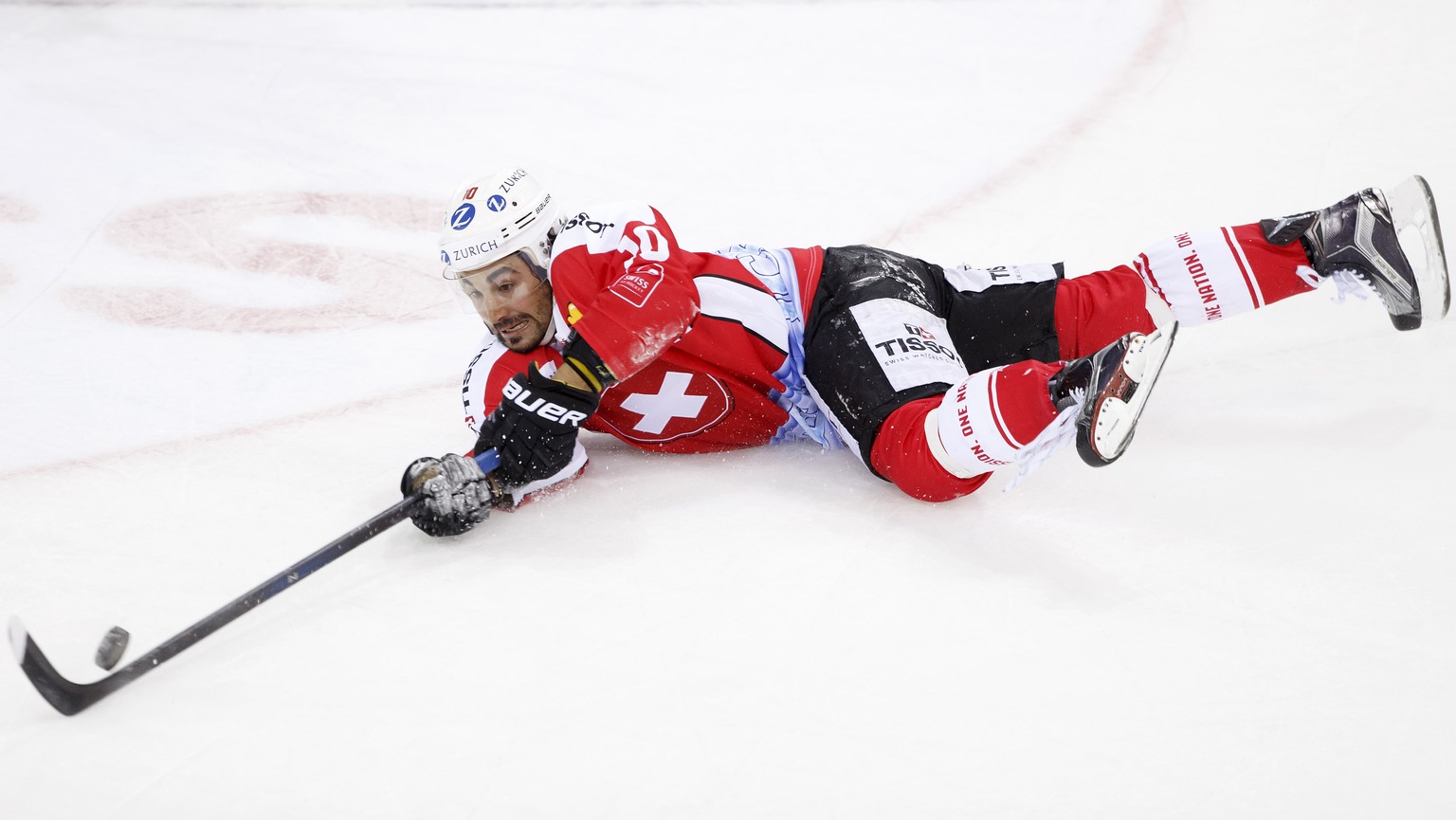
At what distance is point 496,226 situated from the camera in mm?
2582

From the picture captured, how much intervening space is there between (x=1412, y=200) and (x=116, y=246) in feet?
12.5

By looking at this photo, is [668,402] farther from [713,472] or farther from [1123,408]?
[1123,408]

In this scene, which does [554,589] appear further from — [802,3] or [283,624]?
[802,3]

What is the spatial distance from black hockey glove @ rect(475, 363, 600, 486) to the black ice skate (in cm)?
99

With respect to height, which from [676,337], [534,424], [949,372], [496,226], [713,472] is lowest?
[713,472]

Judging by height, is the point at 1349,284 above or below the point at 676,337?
below

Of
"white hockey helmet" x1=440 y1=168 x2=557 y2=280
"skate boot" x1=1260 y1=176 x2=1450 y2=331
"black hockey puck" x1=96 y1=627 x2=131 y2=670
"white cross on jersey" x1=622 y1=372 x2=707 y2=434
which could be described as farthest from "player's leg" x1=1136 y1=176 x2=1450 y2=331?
"black hockey puck" x1=96 y1=627 x2=131 y2=670

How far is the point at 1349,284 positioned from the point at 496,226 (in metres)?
1.97

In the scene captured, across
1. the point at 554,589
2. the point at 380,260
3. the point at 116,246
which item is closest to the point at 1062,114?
the point at 380,260

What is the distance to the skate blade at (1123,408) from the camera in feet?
6.82

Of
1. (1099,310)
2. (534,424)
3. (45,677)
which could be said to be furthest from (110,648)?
(1099,310)

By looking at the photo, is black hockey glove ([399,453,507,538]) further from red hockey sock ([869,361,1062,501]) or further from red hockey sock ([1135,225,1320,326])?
red hockey sock ([1135,225,1320,326])

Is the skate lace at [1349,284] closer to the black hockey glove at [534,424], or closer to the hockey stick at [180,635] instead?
the black hockey glove at [534,424]

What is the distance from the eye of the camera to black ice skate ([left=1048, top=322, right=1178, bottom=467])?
208cm
